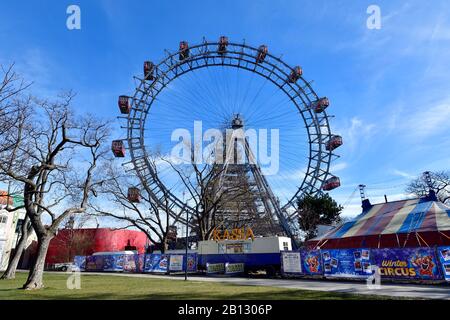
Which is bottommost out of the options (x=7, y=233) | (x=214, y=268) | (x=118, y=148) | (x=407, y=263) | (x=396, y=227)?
(x=214, y=268)

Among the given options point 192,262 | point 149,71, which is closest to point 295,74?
point 149,71

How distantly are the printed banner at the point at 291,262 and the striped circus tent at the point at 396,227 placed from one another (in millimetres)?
4477

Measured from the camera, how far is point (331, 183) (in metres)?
39.4

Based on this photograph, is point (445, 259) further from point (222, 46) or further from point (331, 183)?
point (222, 46)

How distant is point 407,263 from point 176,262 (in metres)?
18.9

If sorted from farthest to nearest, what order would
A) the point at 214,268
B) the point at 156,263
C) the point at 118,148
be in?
the point at 118,148 < the point at 156,263 < the point at 214,268

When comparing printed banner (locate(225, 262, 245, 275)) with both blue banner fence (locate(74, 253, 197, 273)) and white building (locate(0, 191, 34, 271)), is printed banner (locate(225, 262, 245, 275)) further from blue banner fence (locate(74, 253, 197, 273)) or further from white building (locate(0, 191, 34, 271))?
white building (locate(0, 191, 34, 271))

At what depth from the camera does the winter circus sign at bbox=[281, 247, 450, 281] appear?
52.0ft

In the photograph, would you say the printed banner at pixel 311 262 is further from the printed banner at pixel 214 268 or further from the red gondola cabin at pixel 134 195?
the red gondola cabin at pixel 134 195

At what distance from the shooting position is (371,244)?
2294 centimetres

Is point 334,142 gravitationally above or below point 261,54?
below

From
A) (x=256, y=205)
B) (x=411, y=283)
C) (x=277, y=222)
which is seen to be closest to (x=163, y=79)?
(x=256, y=205)
